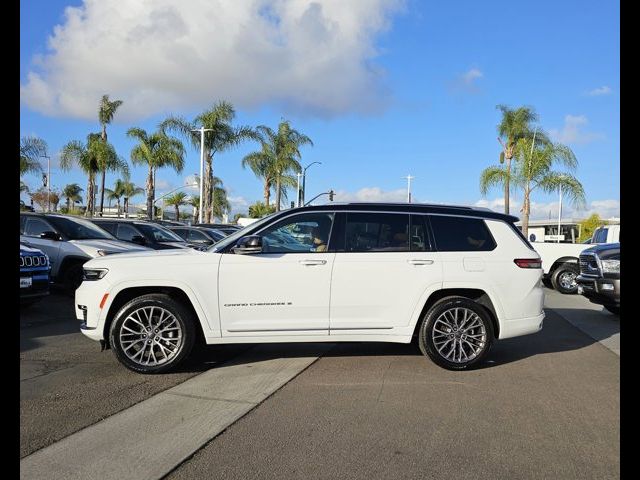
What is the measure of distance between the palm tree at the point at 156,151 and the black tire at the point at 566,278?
27402 millimetres

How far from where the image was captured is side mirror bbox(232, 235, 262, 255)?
5749mm

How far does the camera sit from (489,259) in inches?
244

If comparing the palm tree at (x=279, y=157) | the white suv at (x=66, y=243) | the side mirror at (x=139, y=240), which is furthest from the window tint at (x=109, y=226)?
the palm tree at (x=279, y=157)

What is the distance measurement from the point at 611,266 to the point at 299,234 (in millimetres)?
6270

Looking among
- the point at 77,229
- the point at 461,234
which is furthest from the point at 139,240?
the point at 461,234

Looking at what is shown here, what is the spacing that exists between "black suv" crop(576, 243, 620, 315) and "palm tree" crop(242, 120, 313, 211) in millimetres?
34400

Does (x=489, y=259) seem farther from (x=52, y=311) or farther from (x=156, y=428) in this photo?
(x=52, y=311)

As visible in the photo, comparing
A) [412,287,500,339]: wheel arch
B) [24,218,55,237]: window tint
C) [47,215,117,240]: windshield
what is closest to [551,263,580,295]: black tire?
[412,287,500,339]: wheel arch

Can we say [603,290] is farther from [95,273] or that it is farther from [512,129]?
[512,129]

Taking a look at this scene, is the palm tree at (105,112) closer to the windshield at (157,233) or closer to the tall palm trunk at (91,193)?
the tall palm trunk at (91,193)

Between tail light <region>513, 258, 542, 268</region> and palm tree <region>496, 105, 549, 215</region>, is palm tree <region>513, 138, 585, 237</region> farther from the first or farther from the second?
tail light <region>513, 258, 542, 268</region>

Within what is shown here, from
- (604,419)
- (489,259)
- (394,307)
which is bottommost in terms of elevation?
(604,419)
